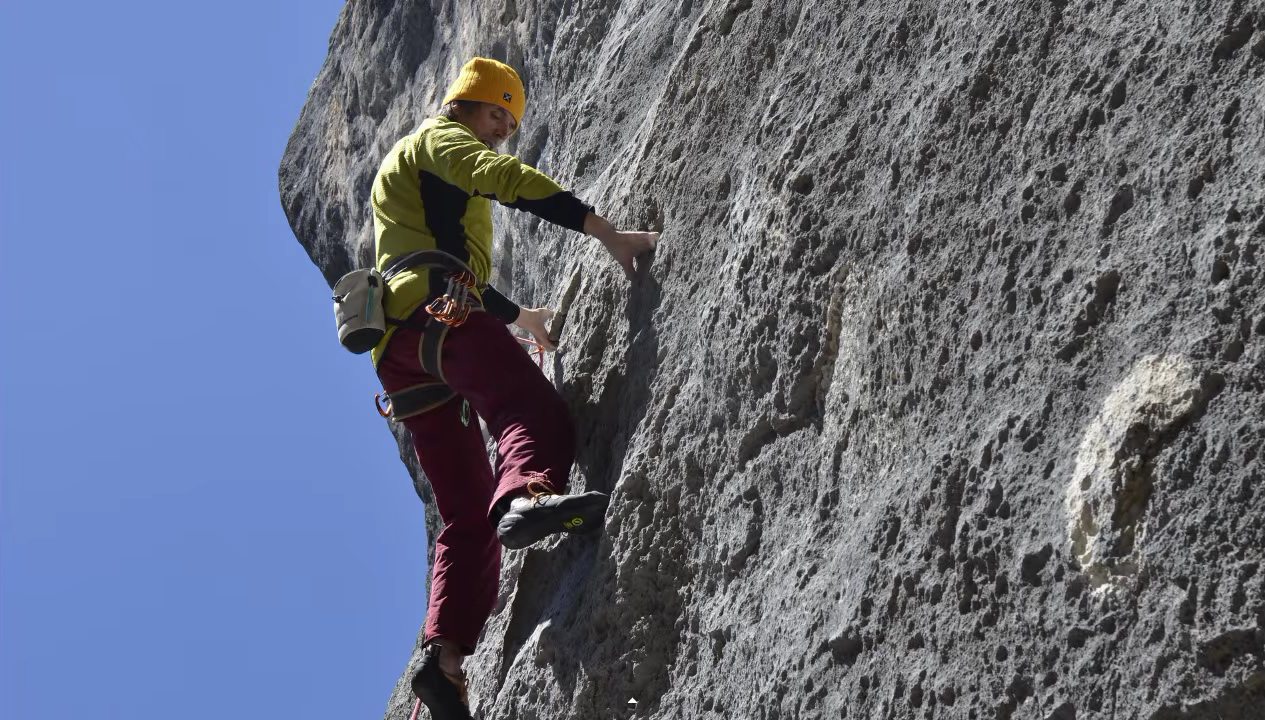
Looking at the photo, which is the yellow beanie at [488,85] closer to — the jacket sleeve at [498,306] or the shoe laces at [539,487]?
the jacket sleeve at [498,306]

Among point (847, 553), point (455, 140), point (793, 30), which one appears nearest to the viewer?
point (847, 553)

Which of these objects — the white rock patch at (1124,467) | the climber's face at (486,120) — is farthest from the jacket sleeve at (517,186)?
the white rock patch at (1124,467)

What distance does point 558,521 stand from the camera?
351 centimetres

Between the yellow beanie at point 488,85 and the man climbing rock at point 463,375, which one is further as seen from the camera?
the yellow beanie at point 488,85

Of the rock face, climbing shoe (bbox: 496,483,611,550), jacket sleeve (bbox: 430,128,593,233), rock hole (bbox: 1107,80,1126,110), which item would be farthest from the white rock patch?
jacket sleeve (bbox: 430,128,593,233)

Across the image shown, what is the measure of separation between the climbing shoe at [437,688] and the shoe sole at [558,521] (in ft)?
1.52

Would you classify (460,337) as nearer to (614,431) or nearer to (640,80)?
(614,431)

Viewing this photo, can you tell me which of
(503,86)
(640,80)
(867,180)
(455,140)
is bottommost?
(867,180)

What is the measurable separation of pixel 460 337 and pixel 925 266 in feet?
5.19

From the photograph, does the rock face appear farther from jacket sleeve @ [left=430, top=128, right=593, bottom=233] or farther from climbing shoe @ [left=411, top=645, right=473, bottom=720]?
jacket sleeve @ [left=430, top=128, right=593, bottom=233]

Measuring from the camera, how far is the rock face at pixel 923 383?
82.6 inches

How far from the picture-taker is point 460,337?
3879 millimetres

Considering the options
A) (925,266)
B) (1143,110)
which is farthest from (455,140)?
(1143,110)

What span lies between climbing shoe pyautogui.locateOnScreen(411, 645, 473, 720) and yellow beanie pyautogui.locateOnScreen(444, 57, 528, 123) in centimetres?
176
